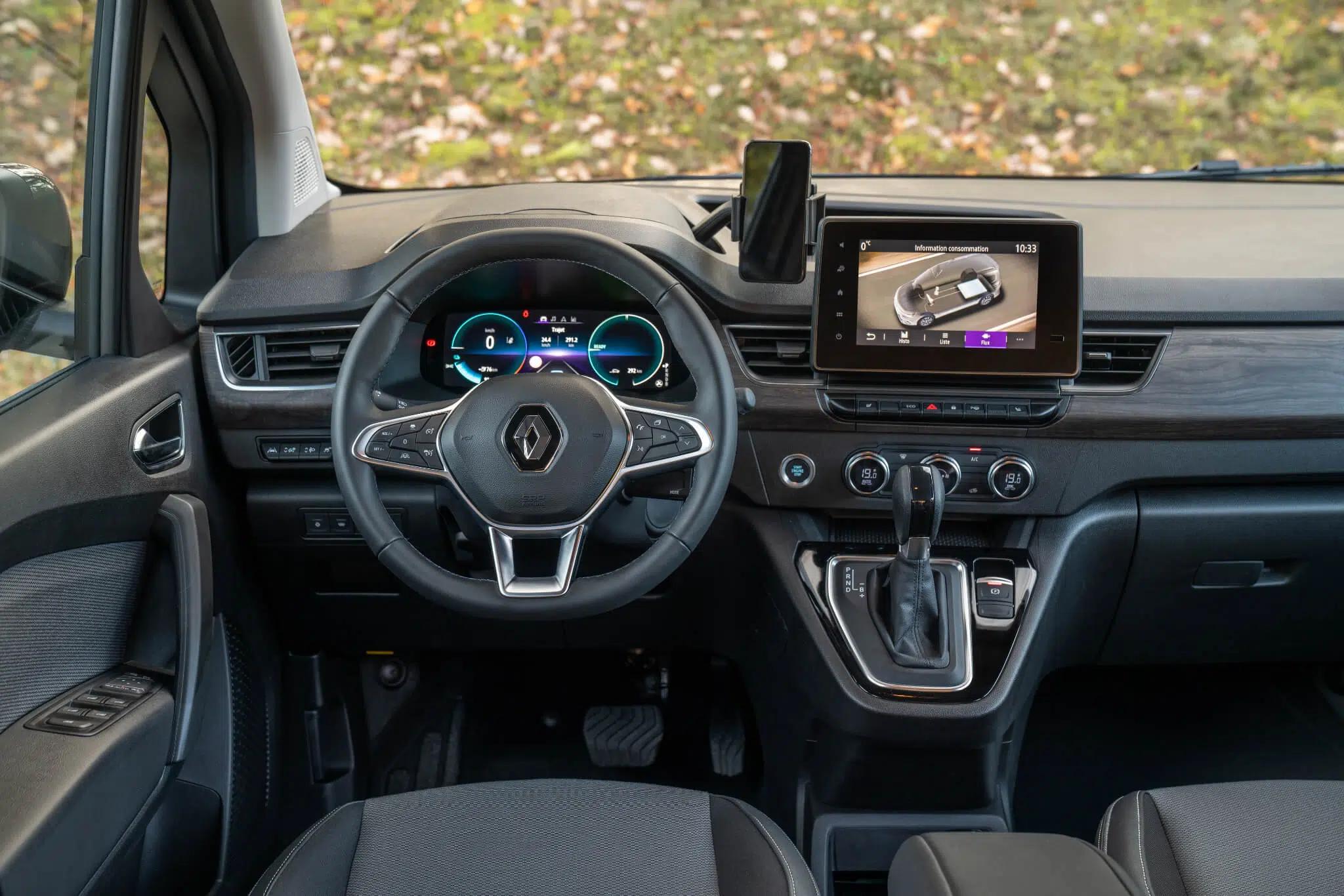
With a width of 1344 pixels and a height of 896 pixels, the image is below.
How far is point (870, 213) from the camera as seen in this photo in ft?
6.75

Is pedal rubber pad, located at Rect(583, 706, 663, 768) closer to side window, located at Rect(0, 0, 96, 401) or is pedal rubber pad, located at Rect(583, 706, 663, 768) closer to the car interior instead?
the car interior

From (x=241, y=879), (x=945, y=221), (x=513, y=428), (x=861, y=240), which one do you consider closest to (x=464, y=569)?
(x=513, y=428)

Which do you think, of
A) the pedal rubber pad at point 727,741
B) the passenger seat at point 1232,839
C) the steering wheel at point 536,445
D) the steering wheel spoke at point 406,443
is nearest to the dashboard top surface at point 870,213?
the steering wheel at point 536,445

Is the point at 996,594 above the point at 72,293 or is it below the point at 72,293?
below

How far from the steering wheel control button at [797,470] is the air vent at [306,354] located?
0.77m

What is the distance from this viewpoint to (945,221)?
168cm

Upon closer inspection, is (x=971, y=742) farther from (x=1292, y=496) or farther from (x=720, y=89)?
(x=720, y=89)

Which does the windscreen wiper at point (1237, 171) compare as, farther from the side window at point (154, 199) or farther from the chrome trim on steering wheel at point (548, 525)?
the side window at point (154, 199)

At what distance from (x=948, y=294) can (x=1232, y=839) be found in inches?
34.0

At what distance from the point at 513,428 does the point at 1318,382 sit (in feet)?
4.39

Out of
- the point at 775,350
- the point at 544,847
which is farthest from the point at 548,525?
the point at 775,350

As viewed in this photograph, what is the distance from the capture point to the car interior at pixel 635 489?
1395 mm

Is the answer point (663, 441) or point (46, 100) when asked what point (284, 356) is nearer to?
point (46, 100)

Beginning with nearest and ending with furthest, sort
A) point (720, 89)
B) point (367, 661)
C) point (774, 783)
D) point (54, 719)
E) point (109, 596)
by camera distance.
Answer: point (54, 719) → point (109, 596) → point (774, 783) → point (367, 661) → point (720, 89)
